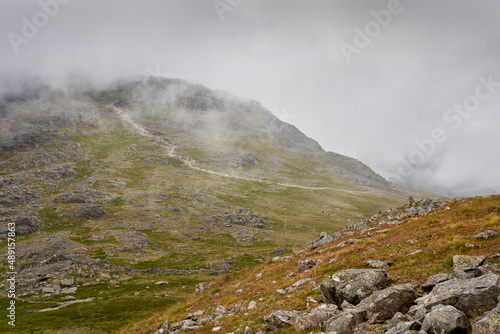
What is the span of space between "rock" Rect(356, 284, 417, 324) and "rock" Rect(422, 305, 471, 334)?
306 centimetres

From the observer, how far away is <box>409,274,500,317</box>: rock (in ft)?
29.3

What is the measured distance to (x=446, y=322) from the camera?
319 inches

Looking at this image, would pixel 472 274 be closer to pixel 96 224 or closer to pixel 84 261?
pixel 84 261

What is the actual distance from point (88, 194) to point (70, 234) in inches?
1980

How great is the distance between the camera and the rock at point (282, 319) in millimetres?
14523

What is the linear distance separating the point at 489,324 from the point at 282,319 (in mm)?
9963

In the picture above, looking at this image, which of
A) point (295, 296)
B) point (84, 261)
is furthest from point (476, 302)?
point (84, 261)

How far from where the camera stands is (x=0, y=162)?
7505 inches

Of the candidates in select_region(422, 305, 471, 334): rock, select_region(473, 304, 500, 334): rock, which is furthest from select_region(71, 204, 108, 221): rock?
select_region(473, 304, 500, 334): rock

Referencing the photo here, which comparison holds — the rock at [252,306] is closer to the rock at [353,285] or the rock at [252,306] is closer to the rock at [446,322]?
the rock at [353,285]

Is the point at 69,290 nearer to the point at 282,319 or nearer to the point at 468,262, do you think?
the point at 282,319

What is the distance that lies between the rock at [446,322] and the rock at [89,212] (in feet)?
498

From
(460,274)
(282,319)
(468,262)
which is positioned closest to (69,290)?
(282,319)

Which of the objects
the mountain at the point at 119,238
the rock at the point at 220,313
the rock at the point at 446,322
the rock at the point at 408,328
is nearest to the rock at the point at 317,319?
the rock at the point at 408,328
